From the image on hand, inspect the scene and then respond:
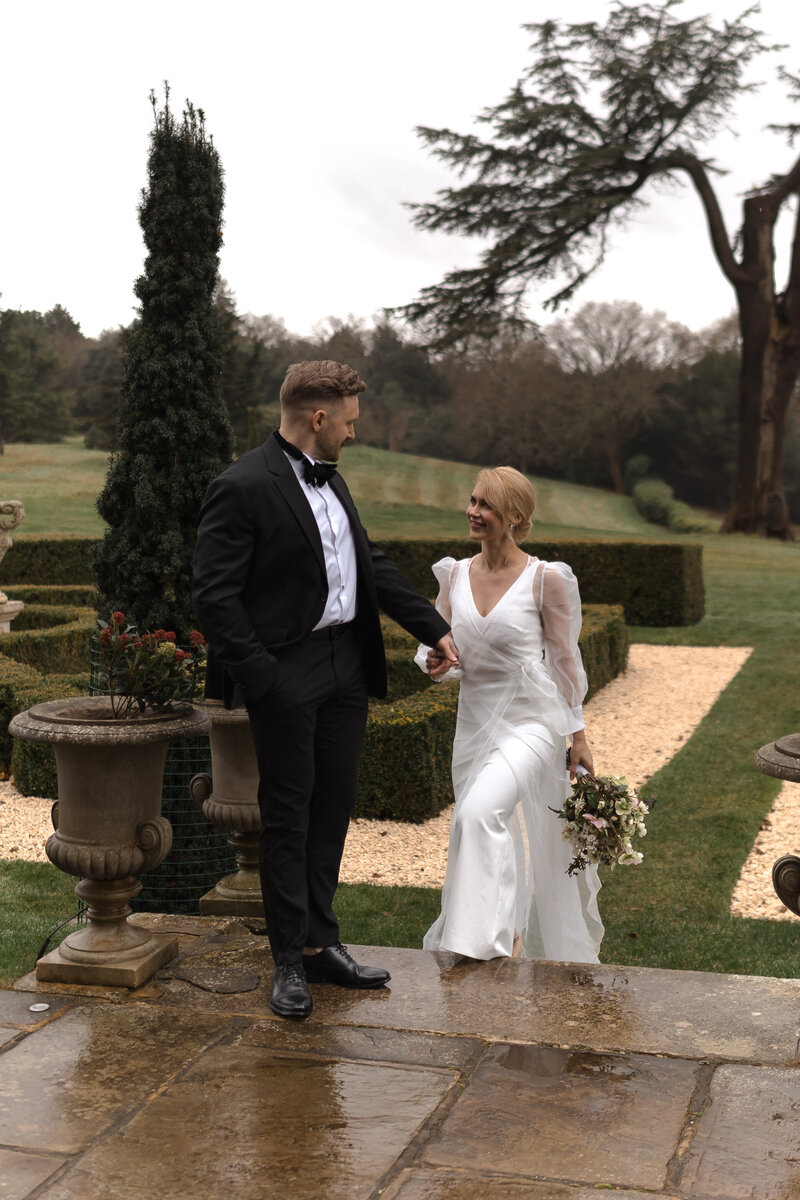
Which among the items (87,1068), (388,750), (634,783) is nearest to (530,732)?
(87,1068)

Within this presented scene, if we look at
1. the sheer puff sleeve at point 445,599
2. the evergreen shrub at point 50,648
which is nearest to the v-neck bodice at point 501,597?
the sheer puff sleeve at point 445,599

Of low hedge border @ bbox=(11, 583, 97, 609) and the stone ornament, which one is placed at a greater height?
the stone ornament

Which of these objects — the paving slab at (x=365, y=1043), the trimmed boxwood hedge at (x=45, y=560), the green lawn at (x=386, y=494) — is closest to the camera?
the paving slab at (x=365, y=1043)

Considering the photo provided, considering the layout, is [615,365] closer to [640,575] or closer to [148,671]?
[640,575]

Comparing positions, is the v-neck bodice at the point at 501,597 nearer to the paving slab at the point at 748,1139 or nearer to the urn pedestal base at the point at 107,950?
the urn pedestal base at the point at 107,950

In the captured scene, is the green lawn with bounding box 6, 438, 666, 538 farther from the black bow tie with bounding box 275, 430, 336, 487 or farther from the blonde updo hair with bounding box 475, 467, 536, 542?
the black bow tie with bounding box 275, 430, 336, 487

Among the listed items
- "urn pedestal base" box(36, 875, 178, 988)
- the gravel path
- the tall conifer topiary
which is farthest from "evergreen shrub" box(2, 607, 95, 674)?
"urn pedestal base" box(36, 875, 178, 988)

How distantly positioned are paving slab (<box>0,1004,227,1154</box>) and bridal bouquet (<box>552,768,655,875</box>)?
1.32 metres

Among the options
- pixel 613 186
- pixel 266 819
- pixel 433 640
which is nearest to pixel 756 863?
pixel 433 640

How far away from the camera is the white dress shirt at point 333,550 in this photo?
3.34 metres

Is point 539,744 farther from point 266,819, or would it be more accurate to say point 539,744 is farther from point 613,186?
point 613,186

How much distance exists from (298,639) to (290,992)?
976 mm

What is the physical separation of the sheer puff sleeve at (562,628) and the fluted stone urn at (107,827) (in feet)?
3.97

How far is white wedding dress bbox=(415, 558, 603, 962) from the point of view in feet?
12.8
